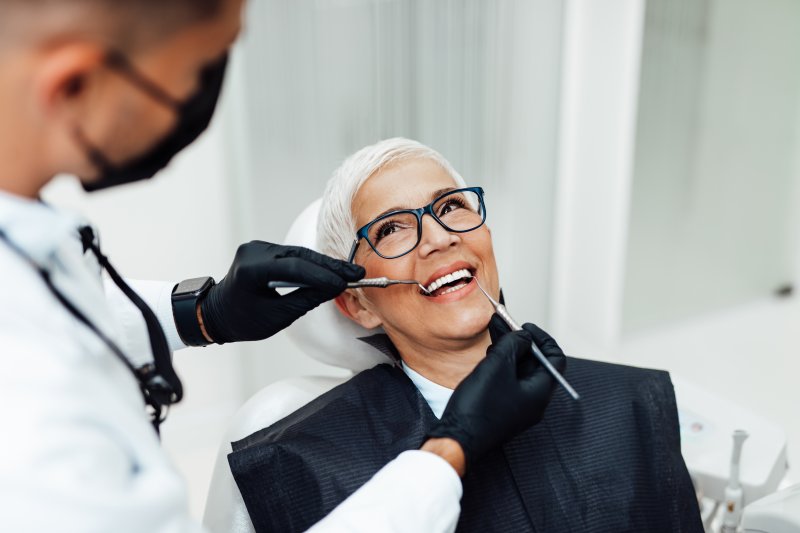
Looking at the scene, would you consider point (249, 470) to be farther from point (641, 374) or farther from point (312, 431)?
point (641, 374)

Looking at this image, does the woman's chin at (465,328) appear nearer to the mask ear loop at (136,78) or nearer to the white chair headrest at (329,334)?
the white chair headrest at (329,334)

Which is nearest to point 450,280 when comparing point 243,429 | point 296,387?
point 296,387

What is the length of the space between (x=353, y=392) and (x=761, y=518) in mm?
719

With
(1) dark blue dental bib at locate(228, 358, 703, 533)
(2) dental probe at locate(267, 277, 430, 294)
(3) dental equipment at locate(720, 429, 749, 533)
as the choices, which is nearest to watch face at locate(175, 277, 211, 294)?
(2) dental probe at locate(267, 277, 430, 294)

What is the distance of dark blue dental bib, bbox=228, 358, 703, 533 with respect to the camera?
3.92 ft

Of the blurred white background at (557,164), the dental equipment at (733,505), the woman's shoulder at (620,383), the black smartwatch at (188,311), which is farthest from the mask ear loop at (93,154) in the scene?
the blurred white background at (557,164)

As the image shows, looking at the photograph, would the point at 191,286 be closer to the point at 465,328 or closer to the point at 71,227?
the point at 465,328

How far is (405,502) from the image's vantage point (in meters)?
0.86

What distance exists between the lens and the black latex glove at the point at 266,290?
1.19 meters

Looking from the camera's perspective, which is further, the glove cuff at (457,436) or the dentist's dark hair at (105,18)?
the glove cuff at (457,436)

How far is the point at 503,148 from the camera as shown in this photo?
2.65 m

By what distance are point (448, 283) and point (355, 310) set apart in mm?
212

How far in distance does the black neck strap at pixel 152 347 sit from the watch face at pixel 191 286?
336mm

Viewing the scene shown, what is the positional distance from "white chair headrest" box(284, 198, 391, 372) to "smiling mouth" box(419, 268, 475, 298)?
0.21m
